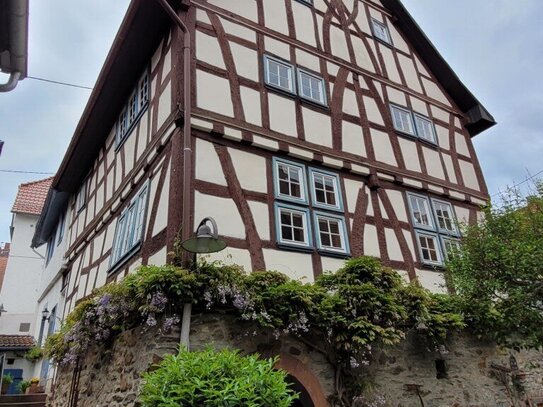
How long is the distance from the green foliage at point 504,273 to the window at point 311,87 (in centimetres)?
372

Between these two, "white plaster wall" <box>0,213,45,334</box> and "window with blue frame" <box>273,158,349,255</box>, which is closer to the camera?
"window with blue frame" <box>273,158,349,255</box>

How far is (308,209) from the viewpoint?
7.41 m

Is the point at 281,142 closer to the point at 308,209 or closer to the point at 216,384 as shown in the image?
the point at 308,209

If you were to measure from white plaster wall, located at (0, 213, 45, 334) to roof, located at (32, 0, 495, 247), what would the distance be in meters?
9.93

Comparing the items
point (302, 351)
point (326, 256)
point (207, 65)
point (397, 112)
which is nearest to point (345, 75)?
point (397, 112)

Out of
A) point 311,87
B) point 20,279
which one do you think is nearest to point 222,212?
point 311,87

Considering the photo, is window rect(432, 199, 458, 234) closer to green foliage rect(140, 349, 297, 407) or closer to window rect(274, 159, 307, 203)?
window rect(274, 159, 307, 203)

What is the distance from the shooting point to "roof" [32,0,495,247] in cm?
834

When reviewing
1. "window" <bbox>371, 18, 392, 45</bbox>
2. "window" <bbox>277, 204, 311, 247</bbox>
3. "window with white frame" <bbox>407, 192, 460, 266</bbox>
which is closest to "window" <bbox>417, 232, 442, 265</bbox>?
"window with white frame" <bbox>407, 192, 460, 266</bbox>

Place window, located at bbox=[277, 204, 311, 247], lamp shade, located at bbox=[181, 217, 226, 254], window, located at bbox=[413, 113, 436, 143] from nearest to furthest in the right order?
lamp shade, located at bbox=[181, 217, 226, 254]
window, located at bbox=[277, 204, 311, 247]
window, located at bbox=[413, 113, 436, 143]

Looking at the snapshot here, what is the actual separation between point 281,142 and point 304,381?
3.86m

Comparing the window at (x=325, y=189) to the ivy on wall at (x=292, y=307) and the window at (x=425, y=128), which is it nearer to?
the ivy on wall at (x=292, y=307)

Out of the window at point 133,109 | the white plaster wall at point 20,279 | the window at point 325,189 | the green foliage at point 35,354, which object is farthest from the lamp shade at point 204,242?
the white plaster wall at point 20,279

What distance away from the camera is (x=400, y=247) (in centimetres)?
838
